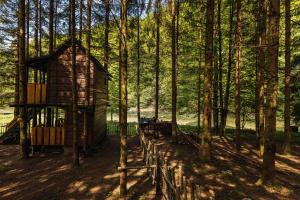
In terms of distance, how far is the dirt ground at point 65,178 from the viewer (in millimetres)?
11078

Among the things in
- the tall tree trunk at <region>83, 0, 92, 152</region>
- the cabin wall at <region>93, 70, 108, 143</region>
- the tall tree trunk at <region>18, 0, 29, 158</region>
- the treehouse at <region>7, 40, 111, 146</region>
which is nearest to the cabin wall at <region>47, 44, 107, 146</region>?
the treehouse at <region>7, 40, 111, 146</region>

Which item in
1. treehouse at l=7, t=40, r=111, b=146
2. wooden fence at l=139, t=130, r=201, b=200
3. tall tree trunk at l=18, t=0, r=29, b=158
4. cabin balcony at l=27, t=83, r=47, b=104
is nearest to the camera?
wooden fence at l=139, t=130, r=201, b=200

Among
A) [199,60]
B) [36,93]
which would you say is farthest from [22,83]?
[199,60]

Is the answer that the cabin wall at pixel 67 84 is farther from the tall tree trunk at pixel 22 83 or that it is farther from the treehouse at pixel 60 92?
the tall tree trunk at pixel 22 83

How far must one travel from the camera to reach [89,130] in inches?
746

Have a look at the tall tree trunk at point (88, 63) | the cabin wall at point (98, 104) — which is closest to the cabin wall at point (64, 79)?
the tall tree trunk at point (88, 63)

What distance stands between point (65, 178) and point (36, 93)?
7.47 m

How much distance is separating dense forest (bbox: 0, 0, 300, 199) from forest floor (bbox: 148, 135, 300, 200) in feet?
1.62

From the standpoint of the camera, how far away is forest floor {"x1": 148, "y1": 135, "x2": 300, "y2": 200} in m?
11.0

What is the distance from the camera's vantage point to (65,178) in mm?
13000

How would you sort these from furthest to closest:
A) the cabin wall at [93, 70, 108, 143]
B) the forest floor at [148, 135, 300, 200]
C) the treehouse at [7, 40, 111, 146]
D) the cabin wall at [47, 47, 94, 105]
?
1. the cabin wall at [93, 70, 108, 143]
2. the cabin wall at [47, 47, 94, 105]
3. the treehouse at [7, 40, 111, 146]
4. the forest floor at [148, 135, 300, 200]

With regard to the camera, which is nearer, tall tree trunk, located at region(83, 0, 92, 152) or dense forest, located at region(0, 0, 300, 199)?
dense forest, located at region(0, 0, 300, 199)

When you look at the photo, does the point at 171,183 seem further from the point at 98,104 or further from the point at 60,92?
the point at 98,104

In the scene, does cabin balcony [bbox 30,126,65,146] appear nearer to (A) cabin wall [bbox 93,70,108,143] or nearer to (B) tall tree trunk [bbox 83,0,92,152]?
(B) tall tree trunk [bbox 83,0,92,152]
